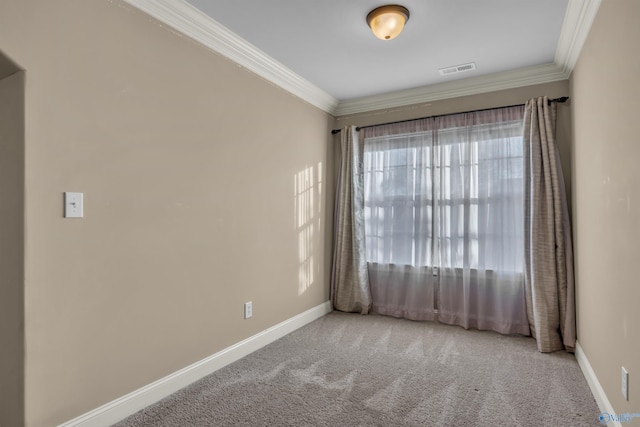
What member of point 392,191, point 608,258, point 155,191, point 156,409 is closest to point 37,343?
point 156,409

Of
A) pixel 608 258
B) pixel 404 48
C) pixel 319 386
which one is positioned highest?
pixel 404 48

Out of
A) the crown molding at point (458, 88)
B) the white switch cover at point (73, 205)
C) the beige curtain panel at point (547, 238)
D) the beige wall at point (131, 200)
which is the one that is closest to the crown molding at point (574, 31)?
the crown molding at point (458, 88)

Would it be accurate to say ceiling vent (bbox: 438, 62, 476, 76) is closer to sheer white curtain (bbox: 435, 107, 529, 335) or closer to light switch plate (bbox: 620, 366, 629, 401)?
sheer white curtain (bbox: 435, 107, 529, 335)

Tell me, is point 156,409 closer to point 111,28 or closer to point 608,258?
point 111,28

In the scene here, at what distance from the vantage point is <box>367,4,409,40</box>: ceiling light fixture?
2.33m

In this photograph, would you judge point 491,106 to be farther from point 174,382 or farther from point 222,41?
point 174,382

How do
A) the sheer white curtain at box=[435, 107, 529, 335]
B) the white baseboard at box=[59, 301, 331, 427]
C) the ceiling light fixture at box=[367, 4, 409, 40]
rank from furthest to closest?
1. the sheer white curtain at box=[435, 107, 529, 335]
2. the ceiling light fixture at box=[367, 4, 409, 40]
3. the white baseboard at box=[59, 301, 331, 427]

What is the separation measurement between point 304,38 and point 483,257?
263cm

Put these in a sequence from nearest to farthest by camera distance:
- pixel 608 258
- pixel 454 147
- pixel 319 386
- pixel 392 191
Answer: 1. pixel 608 258
2. pixel 319 386
3. pixel 454 147
4. pixel 392 191

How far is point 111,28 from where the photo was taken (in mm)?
1979

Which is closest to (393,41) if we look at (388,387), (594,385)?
(388,387)

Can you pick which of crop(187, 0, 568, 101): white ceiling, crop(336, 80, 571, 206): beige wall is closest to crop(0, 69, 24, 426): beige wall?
crop(187, 0, 568, 101): white ceiling

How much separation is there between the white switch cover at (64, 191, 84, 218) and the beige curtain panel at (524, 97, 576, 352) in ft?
11.1

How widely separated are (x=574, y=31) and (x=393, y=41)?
127 cm
